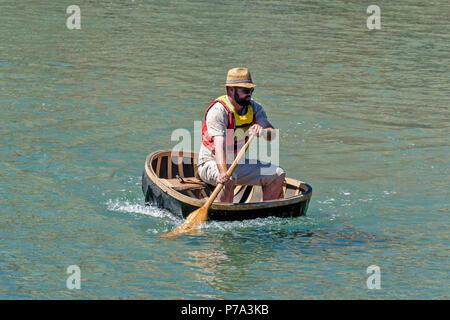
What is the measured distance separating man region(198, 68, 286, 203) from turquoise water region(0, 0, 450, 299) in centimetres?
54

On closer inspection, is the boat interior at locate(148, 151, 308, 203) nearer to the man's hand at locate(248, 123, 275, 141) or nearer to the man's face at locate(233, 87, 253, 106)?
the man's hand at locate(248, 123, 275, 141)

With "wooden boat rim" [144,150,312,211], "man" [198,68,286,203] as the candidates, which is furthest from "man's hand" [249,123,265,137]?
"wooden boat rim" [144,150,312,211]

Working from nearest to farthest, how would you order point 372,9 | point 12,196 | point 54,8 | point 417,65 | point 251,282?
point 251,282
point 12,196
point 417,65
point 54,8
point 372,9

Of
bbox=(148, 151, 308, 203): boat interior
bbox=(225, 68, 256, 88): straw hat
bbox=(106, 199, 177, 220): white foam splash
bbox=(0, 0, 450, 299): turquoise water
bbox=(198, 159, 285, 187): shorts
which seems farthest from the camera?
bbox=(148, 151, 308, 203): boat interior

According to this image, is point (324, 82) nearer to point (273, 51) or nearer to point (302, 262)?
point (273, 51)

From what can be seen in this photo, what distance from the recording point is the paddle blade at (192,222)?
9.42 meters

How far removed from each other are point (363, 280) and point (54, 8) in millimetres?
19659

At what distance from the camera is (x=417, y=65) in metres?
20.7

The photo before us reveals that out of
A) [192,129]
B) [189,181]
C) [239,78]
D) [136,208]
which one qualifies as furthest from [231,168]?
[192,129]

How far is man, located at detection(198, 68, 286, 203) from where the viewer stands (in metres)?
9.41

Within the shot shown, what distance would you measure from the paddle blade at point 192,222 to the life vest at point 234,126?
0.82 m

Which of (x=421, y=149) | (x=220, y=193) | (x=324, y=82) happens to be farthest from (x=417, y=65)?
(x=220, y=193)

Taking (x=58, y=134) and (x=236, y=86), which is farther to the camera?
(x=58, y=134)

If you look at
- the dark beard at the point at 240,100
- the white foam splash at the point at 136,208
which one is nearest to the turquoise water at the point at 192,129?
the white foam splash at the point at 136,208
